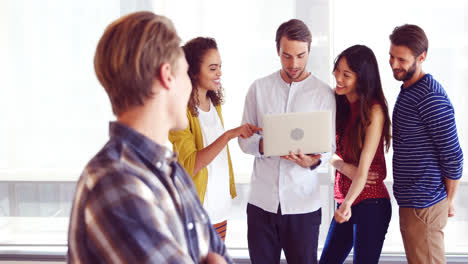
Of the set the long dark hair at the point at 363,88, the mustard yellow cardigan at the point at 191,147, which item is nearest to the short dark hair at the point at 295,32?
the long dark hair at the point at 363,88

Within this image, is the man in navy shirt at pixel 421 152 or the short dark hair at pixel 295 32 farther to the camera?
the short dark hair at pixel 295 32

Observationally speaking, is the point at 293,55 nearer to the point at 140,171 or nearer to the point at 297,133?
the point at 297,133

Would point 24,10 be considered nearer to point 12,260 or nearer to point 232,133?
point 12,260

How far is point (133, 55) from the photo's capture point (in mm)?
796

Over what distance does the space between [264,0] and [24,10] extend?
171 cm

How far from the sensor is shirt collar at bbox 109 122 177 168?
821mm

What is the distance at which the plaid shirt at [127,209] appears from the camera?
2.35 ft

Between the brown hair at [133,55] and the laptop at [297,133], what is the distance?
1043 mm

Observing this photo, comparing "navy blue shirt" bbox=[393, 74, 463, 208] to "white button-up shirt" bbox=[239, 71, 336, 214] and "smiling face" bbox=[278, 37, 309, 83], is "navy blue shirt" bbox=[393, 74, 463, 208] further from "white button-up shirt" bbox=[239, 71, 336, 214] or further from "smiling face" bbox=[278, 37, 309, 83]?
"smiling face" bbox=[278, 37, 309, 83]

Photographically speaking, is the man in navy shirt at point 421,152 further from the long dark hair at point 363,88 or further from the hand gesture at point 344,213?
the hand gesture at point 344,213

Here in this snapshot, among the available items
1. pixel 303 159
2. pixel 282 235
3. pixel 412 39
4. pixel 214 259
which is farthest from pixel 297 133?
pixel 214 259

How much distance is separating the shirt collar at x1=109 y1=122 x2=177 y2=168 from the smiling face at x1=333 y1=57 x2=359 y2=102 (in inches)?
50.4

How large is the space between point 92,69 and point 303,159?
186 centimetres

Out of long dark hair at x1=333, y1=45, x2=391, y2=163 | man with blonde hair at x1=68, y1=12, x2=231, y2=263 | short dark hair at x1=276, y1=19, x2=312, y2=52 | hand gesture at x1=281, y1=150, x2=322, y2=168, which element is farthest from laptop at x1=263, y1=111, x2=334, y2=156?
man with blonde hair at x1=68, y1=12, x2=231, y2=263
